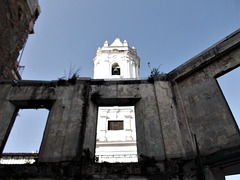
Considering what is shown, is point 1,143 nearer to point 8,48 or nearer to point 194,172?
point 8,48

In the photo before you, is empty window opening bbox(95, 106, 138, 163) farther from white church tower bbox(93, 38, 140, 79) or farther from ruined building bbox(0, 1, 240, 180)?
ruined building bbox(0, 1, 240, 180)

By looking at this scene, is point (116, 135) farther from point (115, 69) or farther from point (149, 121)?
point (149, 121)

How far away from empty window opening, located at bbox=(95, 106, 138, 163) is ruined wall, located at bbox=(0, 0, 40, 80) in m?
9.47

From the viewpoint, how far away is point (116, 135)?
17.3 metres

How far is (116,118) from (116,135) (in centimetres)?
194

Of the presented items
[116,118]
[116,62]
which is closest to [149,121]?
[116,118]

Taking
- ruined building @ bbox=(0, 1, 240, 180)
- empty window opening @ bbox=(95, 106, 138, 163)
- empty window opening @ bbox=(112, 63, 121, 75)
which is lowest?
ruined building @ bbox=(0, 1, 240, 180)

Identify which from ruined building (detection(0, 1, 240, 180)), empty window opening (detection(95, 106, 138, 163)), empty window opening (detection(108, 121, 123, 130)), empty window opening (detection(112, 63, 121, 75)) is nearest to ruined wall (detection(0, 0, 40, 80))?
ruined building (detection(0, 1, 240, 180))

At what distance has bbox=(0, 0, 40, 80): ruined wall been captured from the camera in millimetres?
7434

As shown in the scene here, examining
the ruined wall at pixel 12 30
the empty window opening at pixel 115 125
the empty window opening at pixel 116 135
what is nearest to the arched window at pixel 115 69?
the empty window opening at pixel 116 135

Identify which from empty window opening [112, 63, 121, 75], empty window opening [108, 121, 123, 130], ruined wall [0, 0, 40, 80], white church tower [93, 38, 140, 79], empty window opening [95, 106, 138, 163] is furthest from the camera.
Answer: empty window opening [112, 63, 121, 75]

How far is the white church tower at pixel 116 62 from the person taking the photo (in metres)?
21.9

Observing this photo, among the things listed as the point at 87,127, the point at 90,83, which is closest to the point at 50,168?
the point at 87,127

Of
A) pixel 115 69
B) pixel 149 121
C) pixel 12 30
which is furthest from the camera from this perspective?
pixel 115 69
